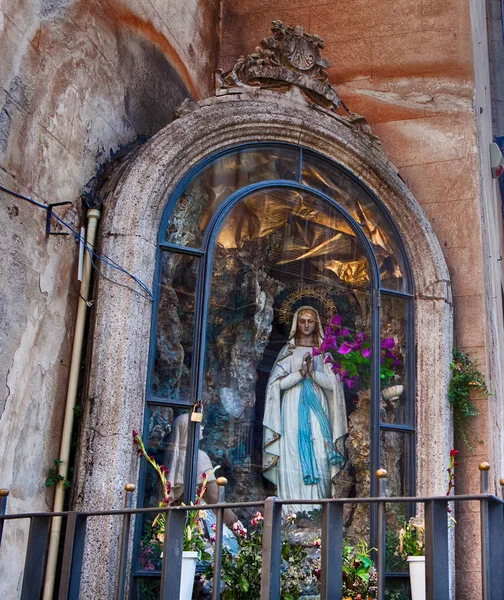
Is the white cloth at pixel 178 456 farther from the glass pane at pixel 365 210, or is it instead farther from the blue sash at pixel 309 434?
the glass pane at pixel 365 210

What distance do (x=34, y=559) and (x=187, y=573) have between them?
1.47 meters

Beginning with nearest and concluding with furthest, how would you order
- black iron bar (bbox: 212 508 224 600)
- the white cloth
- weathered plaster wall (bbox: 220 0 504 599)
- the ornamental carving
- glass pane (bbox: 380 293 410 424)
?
1. black iron bar (bbox: 212 508 224 600)
2. the white cloth
3. glass pane (bbox: 380 293 410 424)
4. the ornamental carving
5. weathered plaster wall (bbox: 220 0 504 599)

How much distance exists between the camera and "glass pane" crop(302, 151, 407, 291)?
8219 millimetres

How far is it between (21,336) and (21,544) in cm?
124

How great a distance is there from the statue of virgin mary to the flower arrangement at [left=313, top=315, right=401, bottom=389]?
69 millimetres

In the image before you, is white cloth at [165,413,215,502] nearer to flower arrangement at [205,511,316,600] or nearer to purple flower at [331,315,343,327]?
flower arrangement at [205,511,316,600]

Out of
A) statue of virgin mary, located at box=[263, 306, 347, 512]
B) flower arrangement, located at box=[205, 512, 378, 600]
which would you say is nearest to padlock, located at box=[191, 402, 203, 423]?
flower arrangement, located at box=[205, 512, 378, 600]

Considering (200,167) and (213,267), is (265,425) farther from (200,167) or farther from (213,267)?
(200,167)

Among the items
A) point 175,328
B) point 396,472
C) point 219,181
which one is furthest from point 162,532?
point 219,181

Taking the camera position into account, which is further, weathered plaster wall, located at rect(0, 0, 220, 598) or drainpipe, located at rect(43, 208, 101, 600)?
drainpipe, located at rect(43, 208, 101, 600)

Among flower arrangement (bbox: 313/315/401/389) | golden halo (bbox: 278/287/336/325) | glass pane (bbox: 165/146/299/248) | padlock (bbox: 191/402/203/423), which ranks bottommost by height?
padlock (bbox: 191/402/203/423)

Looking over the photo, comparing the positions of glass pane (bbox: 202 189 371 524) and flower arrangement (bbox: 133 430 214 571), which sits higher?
glass pane (bbox: 202 189 371 524)

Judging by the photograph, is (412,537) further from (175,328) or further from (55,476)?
(55,476)

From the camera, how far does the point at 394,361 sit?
8.12m
